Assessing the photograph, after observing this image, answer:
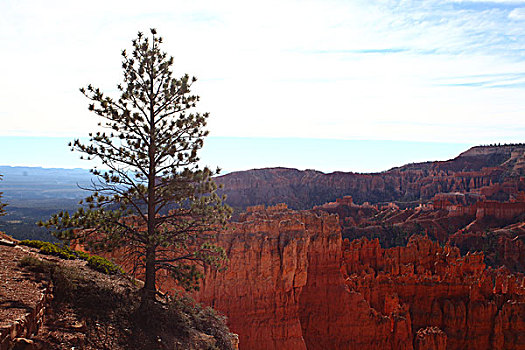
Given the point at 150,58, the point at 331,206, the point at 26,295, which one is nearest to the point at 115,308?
the point at 26,295

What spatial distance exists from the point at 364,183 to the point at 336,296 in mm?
98497

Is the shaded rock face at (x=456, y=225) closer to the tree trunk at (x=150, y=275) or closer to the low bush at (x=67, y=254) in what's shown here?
the tree trunk at (x=150, y=275)

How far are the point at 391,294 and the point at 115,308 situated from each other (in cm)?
2396

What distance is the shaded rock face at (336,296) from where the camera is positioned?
19.9 meters

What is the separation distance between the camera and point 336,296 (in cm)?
2489

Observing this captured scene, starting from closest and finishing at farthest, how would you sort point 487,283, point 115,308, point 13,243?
point 115,308 < point 13,243 < point 487,283

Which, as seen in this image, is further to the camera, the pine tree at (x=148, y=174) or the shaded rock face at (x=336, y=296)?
the shaded rock face at (x=336, y=296)

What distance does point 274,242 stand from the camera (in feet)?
67.5

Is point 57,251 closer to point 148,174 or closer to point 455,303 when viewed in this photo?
point 148,174

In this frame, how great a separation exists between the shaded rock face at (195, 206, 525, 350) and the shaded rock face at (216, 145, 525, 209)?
217ft

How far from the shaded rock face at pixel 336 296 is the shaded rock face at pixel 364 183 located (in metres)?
66.1

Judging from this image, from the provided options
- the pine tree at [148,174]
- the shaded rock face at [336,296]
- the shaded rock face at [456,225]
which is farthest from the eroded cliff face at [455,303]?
the shaded rock face at [456,225]

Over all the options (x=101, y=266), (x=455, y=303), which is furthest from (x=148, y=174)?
(x=455, y=303)

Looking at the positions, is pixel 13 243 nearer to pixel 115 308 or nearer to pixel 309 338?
pixel 115 308
